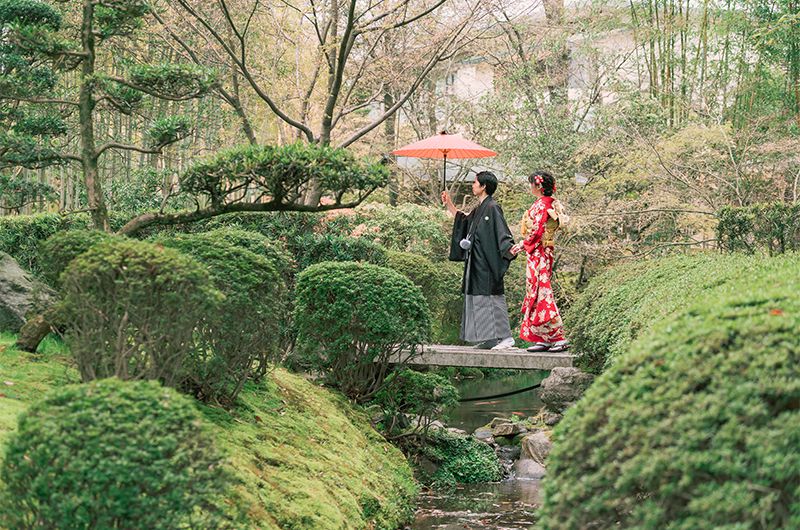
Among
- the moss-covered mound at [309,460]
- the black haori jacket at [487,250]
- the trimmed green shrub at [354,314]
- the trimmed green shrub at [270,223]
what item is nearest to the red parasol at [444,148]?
the black haori jacket at [487,250]

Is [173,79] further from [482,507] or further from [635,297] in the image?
[635,297]

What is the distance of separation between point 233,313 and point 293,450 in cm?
107

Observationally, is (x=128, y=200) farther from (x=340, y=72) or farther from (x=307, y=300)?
(x=307, y=300)

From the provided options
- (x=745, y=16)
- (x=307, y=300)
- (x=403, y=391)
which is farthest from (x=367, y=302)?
(x=745, y=16)

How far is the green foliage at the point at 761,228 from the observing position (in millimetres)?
9094

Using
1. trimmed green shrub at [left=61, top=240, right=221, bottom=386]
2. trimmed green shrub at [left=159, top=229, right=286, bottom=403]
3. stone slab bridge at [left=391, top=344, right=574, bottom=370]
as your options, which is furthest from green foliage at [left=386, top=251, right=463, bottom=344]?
trimmed green shrub at [left=61, top=240, right=221, bottom=386]

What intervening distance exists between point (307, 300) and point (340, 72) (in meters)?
4.66

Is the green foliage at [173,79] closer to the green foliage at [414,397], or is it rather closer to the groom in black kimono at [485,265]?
the green foliage at [414,397]

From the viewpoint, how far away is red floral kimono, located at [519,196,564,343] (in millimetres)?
10336

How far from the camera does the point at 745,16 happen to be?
16312 mm

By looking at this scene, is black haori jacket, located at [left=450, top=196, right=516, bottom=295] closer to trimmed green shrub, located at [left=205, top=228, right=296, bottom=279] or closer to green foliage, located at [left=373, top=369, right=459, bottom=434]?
green foliage, located at [left=373, top=369, right=459, bottom=434]

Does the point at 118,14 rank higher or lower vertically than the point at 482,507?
higher

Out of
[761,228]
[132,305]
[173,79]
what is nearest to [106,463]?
[132,305]

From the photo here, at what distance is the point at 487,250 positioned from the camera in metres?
10.3
